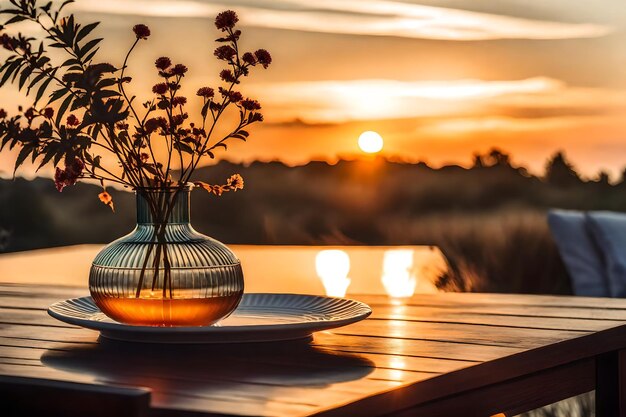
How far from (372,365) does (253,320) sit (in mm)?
346

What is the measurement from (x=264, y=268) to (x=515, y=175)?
126cm

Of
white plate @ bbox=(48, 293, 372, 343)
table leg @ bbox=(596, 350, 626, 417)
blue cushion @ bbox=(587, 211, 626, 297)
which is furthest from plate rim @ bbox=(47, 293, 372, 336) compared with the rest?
blue cushion @ bbox=(587, 211, 626, 297)

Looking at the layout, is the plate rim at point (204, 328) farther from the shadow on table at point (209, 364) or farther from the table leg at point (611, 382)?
the table leg at point (611, 382)

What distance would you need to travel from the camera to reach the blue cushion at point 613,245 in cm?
345

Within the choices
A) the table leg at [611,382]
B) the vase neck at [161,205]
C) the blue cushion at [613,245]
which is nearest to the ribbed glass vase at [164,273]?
the vase neck at [161,205]

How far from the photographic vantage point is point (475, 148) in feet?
15.6

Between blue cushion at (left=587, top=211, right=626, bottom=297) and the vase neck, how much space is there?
8.18 ft

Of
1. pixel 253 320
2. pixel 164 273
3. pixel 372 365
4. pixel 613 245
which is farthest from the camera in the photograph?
pixel 613 245

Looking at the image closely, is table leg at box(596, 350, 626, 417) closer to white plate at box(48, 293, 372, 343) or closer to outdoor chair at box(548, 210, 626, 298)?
white plate at box(48, 293, 372, 343)

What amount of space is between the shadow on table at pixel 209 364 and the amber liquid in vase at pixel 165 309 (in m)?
0.03

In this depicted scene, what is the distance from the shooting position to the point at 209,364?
113cm

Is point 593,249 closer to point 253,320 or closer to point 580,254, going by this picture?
point 580,254

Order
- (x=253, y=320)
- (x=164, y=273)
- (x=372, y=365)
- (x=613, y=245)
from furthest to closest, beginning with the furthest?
(x=613, y=245)
(x=253, y=320)
(x=164, y=273)
(x=372, y=365)

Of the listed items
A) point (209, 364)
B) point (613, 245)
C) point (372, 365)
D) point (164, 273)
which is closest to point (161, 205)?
point (164, 273)
